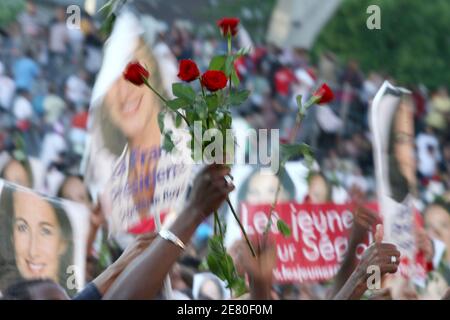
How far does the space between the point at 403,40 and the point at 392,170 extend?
191 centimetres

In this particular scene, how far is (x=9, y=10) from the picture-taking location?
5.84m

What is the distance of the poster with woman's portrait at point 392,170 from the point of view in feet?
14.3

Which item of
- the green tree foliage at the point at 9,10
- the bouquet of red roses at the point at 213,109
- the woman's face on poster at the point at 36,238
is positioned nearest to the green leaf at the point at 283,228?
the bouquet of red roses at the point at 213,109

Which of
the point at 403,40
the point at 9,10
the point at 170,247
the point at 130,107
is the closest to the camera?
the point at 170,247

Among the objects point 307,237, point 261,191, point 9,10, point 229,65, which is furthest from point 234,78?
point 9,10

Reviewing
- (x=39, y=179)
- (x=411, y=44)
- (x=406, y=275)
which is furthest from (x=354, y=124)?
(x=39, y=179)

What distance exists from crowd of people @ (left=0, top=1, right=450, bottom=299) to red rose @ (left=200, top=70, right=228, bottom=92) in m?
2.04

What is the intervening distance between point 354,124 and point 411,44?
0.73 metres

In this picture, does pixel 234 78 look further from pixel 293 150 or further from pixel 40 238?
pixel 40 238

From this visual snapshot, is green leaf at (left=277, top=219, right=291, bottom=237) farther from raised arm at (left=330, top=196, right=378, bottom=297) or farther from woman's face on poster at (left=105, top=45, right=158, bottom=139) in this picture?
woman's face on poster at (left=105, top=45, right=158, bottom=139)

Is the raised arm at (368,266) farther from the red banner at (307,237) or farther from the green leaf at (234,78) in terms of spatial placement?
the red banner at (307,237)

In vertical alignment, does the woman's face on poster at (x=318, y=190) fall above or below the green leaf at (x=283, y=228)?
above

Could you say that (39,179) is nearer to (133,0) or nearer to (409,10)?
(133,0)

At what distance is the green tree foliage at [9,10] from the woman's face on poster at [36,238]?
145 cm
